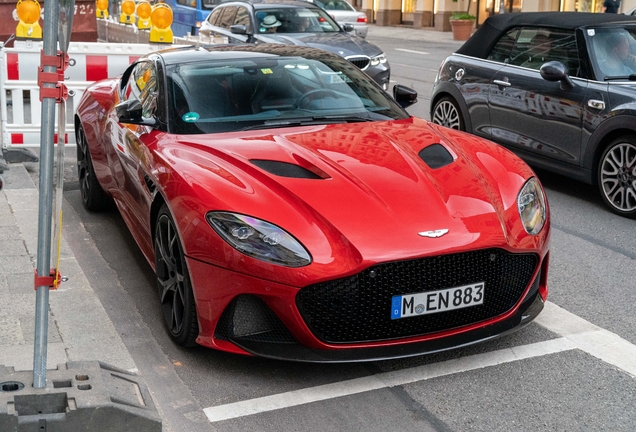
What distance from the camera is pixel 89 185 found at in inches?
280

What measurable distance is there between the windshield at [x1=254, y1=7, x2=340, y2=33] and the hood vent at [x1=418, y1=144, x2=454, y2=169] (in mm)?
10186

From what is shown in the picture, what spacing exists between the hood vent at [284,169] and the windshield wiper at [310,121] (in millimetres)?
672

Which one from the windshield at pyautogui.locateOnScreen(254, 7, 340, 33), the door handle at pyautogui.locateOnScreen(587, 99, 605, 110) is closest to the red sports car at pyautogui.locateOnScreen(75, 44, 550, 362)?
the door handle at pyautogui.locateOnScreen(587, 99, 605, 110)

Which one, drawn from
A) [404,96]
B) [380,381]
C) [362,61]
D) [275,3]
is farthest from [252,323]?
[275,3]

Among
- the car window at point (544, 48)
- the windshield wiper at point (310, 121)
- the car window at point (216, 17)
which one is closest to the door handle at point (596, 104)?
the car window at point (544, 48)

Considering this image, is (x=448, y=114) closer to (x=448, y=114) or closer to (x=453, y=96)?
Answer: (x=448, y=114)

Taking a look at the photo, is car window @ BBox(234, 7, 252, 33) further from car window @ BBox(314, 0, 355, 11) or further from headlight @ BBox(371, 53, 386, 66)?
car window @ BBox(314, 0, 355, 11)

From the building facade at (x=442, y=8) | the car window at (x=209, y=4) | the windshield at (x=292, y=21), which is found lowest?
the windshield at (x=292, y=21)

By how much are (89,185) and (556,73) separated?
3781mm

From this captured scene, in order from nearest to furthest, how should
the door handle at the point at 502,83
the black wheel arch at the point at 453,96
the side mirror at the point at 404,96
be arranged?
the side mirror at the point at 404,96, the door handle at the point at 502,83, the black wheel arch at the point at 453,96

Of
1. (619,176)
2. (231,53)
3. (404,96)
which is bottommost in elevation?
(619,176)

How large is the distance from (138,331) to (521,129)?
14.8ft

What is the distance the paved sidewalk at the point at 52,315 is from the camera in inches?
171

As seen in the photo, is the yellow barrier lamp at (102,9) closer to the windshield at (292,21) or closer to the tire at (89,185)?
the windshield at (292,21)
